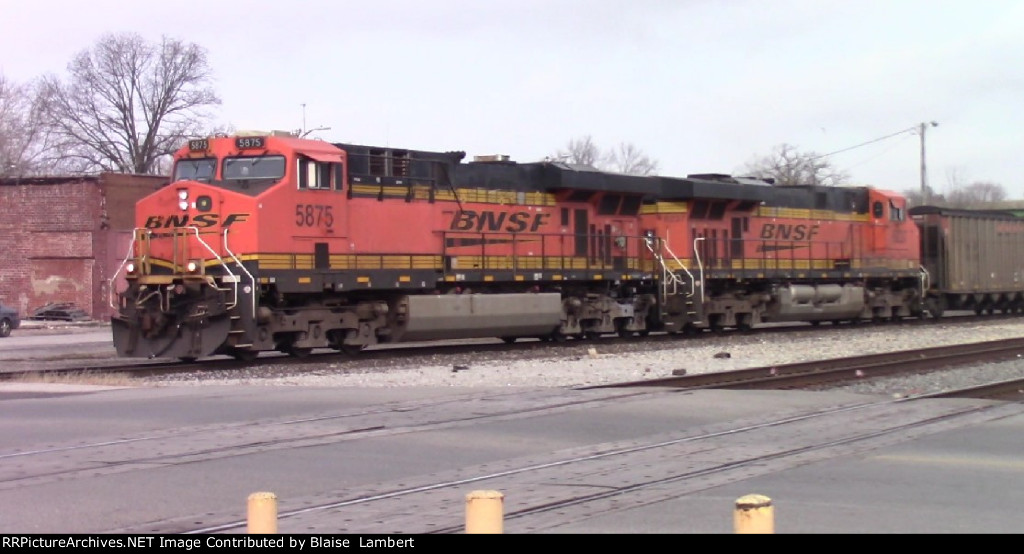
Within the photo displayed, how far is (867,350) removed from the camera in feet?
78.7

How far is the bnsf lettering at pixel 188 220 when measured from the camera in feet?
64.2

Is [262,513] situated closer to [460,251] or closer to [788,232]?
[460,251]

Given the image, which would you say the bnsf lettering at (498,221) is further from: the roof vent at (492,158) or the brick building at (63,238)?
the brick building at (63,238)

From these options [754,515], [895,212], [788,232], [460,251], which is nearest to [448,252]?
[460,251]

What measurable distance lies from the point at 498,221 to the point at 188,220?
277 inches

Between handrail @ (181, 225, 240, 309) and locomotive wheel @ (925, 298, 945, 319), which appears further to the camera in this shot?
locomotive wheel @ (925, 298, 945, 319)

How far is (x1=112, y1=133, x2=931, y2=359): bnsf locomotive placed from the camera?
1966cm

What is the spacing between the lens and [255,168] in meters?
20.0

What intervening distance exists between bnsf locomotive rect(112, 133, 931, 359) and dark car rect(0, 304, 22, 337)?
1249 cm

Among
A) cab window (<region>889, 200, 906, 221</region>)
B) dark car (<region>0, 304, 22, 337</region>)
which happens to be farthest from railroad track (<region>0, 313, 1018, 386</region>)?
cab window (<region>889, 200, 906, 221</region>)

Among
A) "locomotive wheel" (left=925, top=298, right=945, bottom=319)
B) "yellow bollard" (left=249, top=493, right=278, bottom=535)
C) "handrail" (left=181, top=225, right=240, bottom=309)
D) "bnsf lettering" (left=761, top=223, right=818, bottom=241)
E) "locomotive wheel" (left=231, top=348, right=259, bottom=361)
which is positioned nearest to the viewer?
"yellow bollard" (left=249, top=493, right=278, bottom=535)

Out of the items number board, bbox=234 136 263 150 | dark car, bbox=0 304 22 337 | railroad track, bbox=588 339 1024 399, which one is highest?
number board, bbox=234 136 263 150

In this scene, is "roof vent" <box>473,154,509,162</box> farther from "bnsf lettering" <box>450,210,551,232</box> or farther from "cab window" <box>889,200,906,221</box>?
"cab window" <box>889,200,906,221</box>

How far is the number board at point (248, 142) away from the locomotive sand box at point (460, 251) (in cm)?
3
